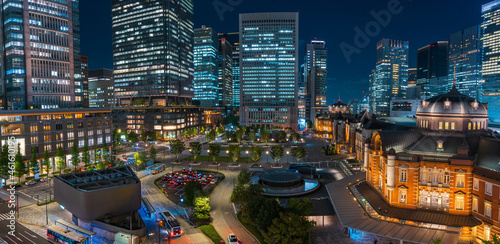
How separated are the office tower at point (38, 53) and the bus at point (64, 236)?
258ft

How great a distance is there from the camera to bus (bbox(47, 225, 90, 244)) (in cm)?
4091

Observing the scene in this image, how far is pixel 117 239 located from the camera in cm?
4241

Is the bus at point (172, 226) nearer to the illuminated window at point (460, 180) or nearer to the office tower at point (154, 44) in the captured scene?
the illuminated window at point (460, 180)

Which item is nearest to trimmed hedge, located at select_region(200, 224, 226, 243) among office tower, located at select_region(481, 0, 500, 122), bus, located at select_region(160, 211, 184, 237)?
bus, located at select_region(160, 211, 184, 237)

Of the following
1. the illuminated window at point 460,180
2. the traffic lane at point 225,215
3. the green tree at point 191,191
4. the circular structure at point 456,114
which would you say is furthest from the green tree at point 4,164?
the circular structure at point 456,114

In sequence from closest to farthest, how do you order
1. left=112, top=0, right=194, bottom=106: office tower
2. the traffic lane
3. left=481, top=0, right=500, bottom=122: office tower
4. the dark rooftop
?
the dark rooftop
the traffic lane
left=481, top=0, right=500, bottom=122: office tower
left=112, top=0, right=194, bottom=106: office tower

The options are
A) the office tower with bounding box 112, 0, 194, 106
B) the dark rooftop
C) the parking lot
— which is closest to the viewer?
the dark rooftop

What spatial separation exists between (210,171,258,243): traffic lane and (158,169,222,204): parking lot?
3.80 meters

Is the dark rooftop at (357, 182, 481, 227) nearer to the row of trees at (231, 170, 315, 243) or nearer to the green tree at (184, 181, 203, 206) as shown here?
the row of trees at (231, 170, 315, 243)

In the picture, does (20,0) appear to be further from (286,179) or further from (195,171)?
(286,179)

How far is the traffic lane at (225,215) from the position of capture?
155 ft

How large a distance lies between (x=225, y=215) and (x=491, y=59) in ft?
614

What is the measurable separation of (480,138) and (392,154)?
15.3 m

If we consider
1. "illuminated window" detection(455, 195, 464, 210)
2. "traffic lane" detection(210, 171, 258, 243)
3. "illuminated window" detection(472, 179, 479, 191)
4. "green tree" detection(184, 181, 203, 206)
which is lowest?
"traffic lane" detection(210, 171, 258, 243)
